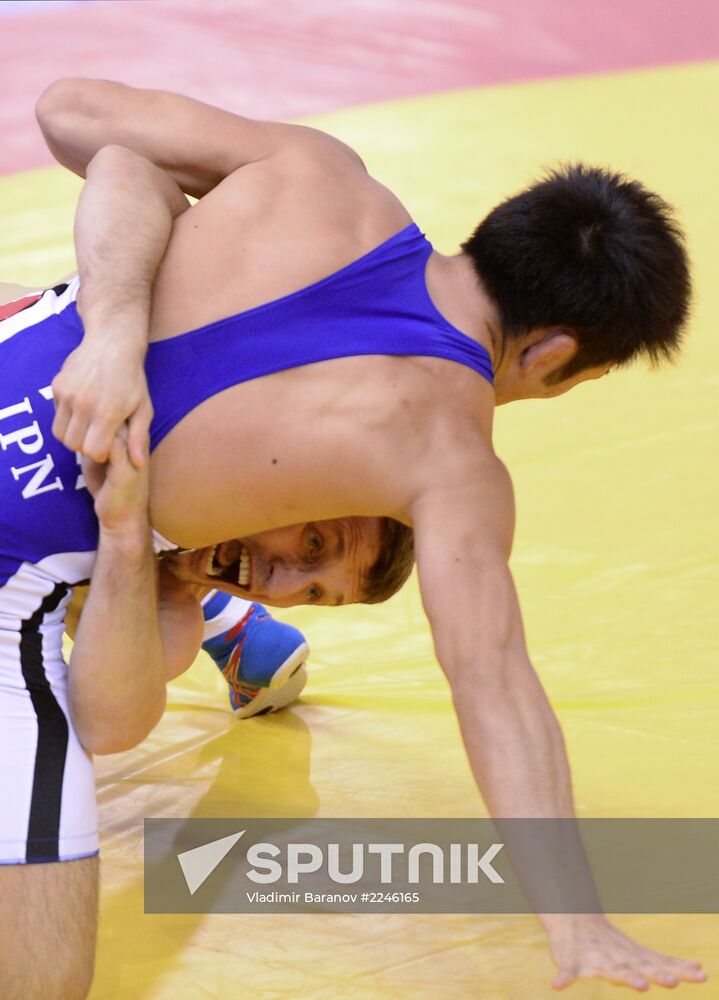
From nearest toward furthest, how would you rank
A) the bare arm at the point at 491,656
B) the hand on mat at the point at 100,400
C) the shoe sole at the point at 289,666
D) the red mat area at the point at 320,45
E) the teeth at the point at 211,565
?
the bare arm at the point at 491,656 → the hand on mat at the point at 100,400 → the teeth at the point at 211,565 → the shoe sole at the point at 289,666 → the red mat area at the point at 320,45

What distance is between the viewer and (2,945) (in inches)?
74.4

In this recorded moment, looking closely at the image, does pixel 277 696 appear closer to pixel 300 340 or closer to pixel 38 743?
pixel 38 743

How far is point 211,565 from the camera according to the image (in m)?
2.23

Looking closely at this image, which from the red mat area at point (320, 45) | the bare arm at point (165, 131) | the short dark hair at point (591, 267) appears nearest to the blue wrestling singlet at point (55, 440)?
the short dark hair at point (591, 267)

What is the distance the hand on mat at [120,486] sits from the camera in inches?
71.7

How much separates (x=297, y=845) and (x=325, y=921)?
20 cm

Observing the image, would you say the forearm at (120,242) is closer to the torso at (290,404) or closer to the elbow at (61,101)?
the torso at (290,404)

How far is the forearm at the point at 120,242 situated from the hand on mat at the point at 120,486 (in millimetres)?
135

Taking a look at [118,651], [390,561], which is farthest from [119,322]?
[390,561]

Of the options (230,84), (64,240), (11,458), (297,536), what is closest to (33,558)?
(11,458)

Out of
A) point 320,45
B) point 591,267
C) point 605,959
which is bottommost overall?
point 320,45

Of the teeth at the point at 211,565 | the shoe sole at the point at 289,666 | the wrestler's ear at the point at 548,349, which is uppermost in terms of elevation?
the wrestler's ear at the point at 548,349

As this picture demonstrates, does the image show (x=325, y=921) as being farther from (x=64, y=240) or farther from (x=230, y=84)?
(x=230, y=84)

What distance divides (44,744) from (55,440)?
0.42 meters
